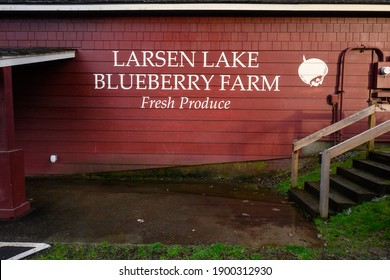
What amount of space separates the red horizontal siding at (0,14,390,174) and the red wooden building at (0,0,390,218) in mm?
23

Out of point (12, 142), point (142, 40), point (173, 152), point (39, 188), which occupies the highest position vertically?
point (142, 40)

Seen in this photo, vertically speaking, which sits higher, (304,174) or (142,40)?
(142,40)

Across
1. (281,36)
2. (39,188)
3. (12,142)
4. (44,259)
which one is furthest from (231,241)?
(281,36)

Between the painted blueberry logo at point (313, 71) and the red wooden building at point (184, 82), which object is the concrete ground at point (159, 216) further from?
the painted blueberry logo at point (313, 71)

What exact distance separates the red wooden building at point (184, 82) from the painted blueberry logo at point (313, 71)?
0.07 ft

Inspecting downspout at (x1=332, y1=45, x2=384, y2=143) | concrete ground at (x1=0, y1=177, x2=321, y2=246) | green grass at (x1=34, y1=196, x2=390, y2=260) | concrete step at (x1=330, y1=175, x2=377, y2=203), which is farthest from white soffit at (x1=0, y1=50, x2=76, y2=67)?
downspout at (x1=332, y1=45, x2=384, y2=143)

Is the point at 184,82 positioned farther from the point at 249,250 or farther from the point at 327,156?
the point at 249,250

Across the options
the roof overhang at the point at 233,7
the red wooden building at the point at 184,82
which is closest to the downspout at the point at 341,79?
the red wooden building at the point at 184,82

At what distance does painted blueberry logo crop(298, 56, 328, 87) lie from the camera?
25.1 feet

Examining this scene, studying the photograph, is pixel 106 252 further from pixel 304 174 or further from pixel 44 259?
pixel 304 174

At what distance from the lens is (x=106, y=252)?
3.92 m

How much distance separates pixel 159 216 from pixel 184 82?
12.0 ft

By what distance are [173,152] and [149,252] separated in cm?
418

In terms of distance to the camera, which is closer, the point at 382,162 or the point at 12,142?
the point at 12,142
